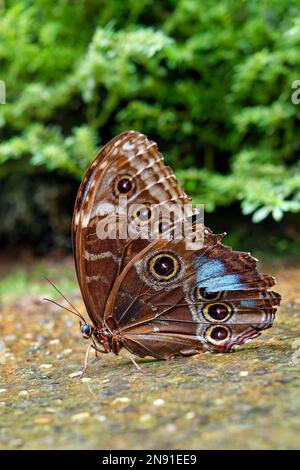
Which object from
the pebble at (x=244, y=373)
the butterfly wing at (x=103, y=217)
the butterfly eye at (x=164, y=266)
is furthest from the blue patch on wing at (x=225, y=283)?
the pebble at (x=244, y=373)

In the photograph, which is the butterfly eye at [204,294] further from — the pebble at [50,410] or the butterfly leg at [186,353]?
the pebble at [50,410]

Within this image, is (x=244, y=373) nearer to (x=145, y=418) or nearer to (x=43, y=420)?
(x=145, y=418)

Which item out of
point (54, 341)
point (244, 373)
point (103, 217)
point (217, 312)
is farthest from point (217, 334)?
point (54, 341)

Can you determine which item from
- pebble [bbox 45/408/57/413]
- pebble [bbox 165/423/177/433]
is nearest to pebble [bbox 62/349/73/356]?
pebble [bbox 45/408/57/413]

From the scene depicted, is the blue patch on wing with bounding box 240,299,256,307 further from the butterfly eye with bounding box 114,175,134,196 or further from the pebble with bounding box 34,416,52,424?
the pebble with bounding box 34,416,52,424

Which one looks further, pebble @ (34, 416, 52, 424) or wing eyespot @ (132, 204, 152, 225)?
wing eyespot @ (132, 204, 152, 225)

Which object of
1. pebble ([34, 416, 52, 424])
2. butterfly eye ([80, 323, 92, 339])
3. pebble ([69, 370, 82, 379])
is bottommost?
pebble ([34, 416, 52, 424])

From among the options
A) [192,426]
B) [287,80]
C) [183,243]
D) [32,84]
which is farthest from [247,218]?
[192,426]
